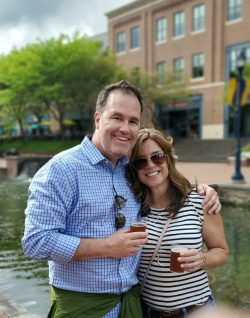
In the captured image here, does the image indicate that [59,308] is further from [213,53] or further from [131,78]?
[213,53]

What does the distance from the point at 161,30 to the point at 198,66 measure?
6.79 m

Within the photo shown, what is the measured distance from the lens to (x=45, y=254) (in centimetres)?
215

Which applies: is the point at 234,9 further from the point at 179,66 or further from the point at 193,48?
the point at 179,66

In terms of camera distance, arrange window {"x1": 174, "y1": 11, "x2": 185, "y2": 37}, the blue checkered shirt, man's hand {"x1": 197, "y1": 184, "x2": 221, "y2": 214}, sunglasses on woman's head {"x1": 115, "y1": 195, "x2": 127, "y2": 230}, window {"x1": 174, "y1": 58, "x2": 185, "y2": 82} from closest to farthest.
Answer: the blue checkered shirt < sunglasses on woman's head {"x1": 115, "y1": 195, "x2": 127, "y2": 230} < man's hand {"x1": 197, "y1": 184, "x2": 221, "y2": 214} < window {"x1": 174, "y1": 58, "x2": 185, "y2": 82} < window {"x1": 174, "y1": 11, "x2": 185, "y2": 37}

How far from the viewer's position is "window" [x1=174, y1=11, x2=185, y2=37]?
4262 cm

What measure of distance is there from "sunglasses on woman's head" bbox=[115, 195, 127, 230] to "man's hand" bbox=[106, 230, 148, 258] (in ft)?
0.40

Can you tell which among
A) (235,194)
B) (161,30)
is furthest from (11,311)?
(161,30)

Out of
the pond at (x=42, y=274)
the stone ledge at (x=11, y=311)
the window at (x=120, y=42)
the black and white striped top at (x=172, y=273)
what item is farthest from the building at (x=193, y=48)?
the black and white striped top at (x=172, y=273)

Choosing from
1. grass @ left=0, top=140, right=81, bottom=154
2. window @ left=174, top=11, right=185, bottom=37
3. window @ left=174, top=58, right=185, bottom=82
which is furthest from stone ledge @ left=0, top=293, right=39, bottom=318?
window @ left=174, top=11, right=185, bottom=37

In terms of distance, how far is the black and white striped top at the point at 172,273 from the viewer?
8.29 ft

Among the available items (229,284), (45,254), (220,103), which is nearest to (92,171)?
(45,254)

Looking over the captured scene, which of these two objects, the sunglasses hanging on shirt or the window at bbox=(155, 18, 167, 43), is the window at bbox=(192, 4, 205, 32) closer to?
the window at bbox=(155, 18, 167, 43)

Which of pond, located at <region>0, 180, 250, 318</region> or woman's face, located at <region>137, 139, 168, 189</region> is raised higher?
woman's face, located at <region>137, 139, 168, 189</region>

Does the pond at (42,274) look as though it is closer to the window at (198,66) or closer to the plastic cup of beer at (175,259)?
the plastic cup of beer at (175,259)
